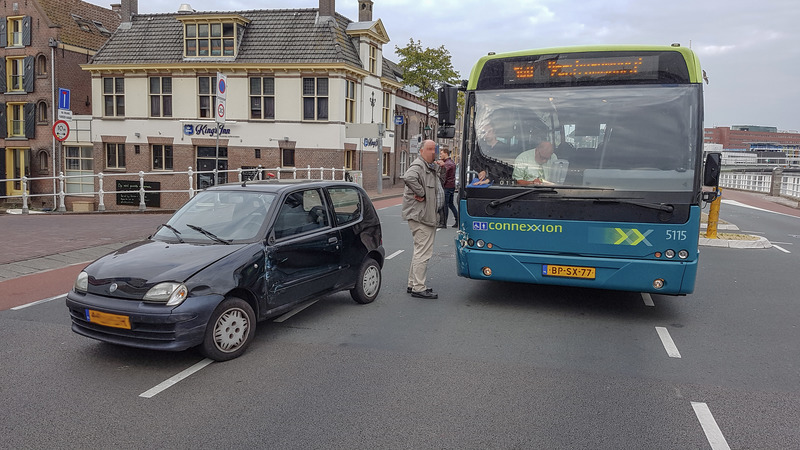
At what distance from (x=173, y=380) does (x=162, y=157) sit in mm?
29234

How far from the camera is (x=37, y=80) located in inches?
1385

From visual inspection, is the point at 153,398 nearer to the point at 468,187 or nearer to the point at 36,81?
the point at 468,187

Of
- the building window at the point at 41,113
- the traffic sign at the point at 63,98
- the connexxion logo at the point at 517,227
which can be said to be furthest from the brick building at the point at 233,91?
the connexxion logo at the point at 517,227

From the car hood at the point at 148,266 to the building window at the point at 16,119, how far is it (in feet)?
121

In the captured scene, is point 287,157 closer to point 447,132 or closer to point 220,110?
point 220,110

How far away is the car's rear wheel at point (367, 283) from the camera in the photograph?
279 inches

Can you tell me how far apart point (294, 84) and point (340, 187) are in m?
23.6

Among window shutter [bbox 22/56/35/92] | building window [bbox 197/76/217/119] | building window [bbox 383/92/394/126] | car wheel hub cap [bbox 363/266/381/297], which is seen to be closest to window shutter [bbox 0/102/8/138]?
window shutter [bbox 22/56/35/92]

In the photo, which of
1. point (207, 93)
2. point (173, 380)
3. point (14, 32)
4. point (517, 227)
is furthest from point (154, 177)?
point (173, 380)

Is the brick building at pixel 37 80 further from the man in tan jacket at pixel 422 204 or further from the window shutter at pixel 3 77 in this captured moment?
the man in tan jacket at pixel 422 204

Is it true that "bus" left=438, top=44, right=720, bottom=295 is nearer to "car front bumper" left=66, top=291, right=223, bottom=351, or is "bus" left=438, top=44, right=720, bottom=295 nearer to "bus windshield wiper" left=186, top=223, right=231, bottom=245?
"bus windshield wiper" left=186, top=223, right=231, bottom=245

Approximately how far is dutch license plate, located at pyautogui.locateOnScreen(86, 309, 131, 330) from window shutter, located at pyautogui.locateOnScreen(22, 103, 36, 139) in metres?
36.3

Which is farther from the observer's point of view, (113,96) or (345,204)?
(113,96)

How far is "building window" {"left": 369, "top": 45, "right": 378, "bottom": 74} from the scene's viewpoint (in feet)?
107
